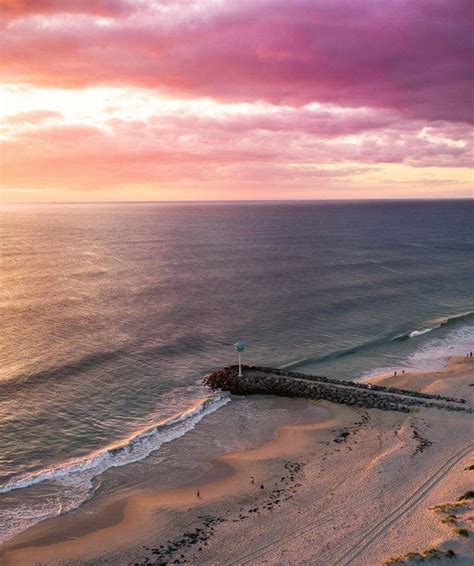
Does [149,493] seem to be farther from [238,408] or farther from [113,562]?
[238,408]

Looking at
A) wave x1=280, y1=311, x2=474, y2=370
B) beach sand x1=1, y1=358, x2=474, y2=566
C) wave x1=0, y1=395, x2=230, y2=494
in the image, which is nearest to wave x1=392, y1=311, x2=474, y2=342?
wave x1=280, y1=311, x2=474, y2=370

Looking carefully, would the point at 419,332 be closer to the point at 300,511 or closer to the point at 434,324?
the point at 434,324

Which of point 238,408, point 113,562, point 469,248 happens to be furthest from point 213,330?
point 469,248

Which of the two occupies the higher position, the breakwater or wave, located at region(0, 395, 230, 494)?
the breakwater

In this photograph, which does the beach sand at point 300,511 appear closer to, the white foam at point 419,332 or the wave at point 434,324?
the wave at point 434,324

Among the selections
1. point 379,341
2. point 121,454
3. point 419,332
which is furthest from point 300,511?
point 419,332

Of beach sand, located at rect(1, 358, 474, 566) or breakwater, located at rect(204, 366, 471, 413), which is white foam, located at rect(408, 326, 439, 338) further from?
beach sand, located at rect(1, 358, 474, 566)
